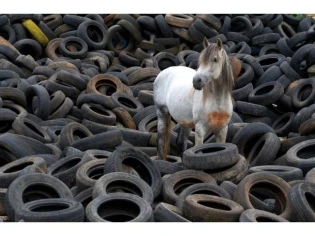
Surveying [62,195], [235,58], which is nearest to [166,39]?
[235,58]

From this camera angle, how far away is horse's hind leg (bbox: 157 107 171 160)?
896 cm

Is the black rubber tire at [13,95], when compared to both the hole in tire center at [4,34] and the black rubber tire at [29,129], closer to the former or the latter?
the black rubber tire at [29,129]

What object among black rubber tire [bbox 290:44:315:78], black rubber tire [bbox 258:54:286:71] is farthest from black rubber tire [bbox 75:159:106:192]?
black rubber tire [bbox 258:54:286:71]

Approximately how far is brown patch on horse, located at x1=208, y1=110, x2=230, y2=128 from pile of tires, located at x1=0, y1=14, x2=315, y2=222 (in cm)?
36

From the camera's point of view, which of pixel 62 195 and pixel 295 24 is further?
pixel 295 24

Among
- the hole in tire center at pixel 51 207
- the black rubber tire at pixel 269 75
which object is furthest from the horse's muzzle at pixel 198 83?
the black rubber tire at pixel 269 75

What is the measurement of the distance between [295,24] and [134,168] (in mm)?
10304

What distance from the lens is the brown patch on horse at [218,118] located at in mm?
7676

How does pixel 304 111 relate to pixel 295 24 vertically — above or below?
below

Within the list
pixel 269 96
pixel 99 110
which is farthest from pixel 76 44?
pixel 269 96

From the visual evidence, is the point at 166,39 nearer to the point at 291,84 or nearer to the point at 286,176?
the point at 291,84

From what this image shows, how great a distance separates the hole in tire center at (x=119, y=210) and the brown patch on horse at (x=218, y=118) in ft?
6.48

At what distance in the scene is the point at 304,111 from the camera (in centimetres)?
1029

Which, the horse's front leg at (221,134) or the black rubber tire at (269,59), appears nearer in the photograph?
the horse's front leg at (221,134)
